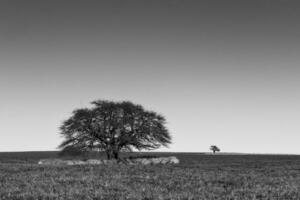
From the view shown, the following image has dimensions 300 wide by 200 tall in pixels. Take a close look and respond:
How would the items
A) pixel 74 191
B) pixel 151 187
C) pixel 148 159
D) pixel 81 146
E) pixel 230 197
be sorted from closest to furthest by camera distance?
pixel 230 197 → pixel 74 191 → pixel 151 187 → pixel 148 159 → pixel 81 146

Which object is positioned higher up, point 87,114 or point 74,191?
point 87,114

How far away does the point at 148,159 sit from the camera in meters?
52.2

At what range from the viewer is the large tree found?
56.6 metres

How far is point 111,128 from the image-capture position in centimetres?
5684

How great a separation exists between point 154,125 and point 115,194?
139 ft

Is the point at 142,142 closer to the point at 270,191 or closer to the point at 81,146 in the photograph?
the point at 81,146

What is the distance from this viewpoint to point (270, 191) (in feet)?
55.9

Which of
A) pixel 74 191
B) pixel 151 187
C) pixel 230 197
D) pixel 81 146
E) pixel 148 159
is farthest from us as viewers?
pixel 81 146

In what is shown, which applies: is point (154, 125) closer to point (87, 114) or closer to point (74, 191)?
point (87, 114)

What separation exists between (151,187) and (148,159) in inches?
1352

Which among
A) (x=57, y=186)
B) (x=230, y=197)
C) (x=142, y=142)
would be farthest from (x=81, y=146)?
(x=230, y=197)

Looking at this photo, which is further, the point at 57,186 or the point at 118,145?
the point at 118,145

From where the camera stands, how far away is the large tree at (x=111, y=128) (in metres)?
56.6

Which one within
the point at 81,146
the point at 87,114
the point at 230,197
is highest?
the point at 87,114
